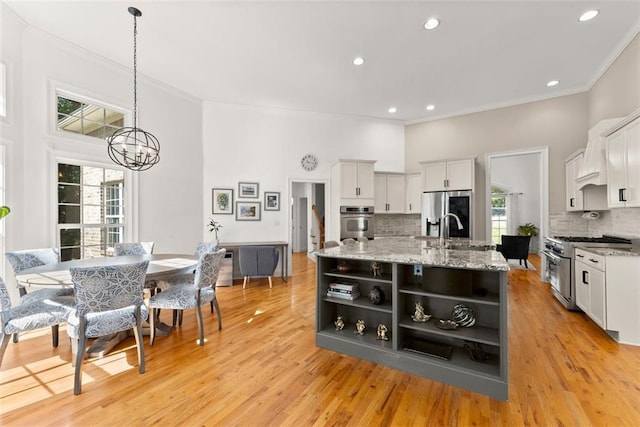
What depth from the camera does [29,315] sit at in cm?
229

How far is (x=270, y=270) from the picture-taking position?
15.9ft

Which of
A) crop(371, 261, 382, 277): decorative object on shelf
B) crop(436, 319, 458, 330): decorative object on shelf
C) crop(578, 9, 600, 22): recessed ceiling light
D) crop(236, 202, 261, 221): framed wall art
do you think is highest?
crop(578, 9, 600, 22): recessed ceiling light

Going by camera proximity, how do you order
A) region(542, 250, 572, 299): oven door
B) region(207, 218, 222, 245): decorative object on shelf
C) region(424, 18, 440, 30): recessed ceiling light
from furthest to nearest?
region(207, 218, 222, 245): decorative object on shelf < region(542, 250, 572, 299): oven door < region(424, 18, 440, 30): recessed ceiling light

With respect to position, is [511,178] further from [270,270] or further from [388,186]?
[270,270]

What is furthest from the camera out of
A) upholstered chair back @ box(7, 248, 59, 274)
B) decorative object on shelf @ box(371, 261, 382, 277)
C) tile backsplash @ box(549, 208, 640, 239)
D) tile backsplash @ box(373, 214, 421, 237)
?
tile backsplash @ box(373, 214, 421, 237)

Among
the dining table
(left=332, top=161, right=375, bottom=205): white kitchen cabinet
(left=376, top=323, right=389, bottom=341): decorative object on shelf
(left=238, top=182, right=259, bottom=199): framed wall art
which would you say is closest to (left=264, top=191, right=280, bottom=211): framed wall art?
(left=238, top=182, right=259, bottom=199): framed wall art

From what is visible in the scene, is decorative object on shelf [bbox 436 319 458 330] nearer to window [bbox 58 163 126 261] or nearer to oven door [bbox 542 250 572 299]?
oven door [bbox 542 250 572 299]

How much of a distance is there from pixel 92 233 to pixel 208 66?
9.68 feet

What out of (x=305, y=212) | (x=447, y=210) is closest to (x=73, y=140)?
(x=447, y=210)

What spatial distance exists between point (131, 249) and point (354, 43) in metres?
4.01

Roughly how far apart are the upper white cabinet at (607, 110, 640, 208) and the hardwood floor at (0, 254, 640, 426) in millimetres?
1478

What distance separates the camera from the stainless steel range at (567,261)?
3.46 metres

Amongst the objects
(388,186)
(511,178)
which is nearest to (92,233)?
(388,186)

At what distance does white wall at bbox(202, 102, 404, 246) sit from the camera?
5.46 m
